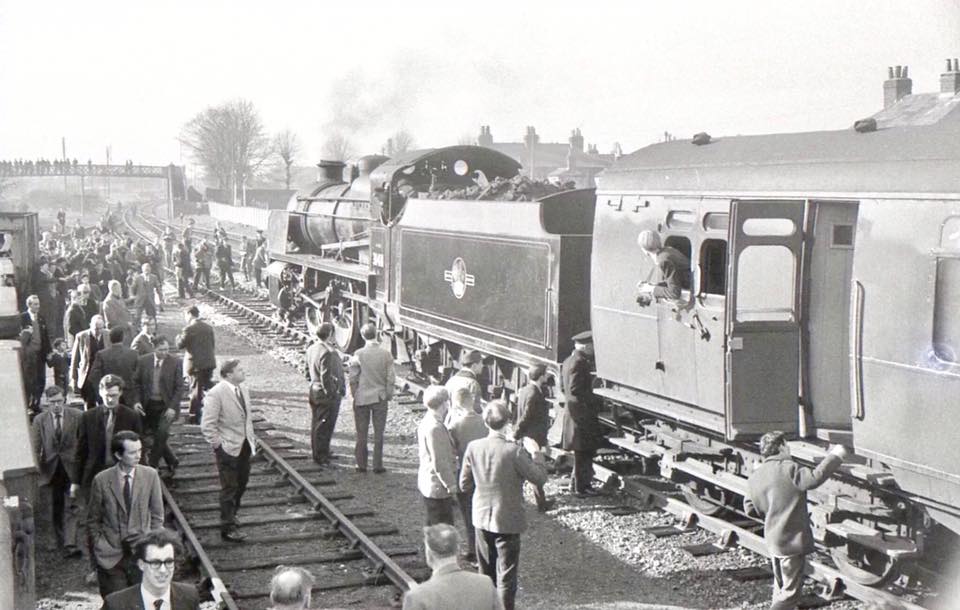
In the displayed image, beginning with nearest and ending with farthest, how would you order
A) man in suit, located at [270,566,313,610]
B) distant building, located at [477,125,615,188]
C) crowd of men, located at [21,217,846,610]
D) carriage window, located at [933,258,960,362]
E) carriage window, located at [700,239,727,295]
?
man in suit, located at [270,566,313,610], crowd of men, located at [21,217,846,610], carriage window, located at [933,258,960,362], carriage window, located at [700,239,727,295], distant building, located at [477,125,615,188]

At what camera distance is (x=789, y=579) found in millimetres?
6008

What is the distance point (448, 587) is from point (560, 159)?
79.3 m

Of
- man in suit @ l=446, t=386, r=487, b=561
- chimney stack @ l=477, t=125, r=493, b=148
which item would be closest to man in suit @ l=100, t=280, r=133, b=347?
man in suit @ l=446, t=386, r=487, b=561

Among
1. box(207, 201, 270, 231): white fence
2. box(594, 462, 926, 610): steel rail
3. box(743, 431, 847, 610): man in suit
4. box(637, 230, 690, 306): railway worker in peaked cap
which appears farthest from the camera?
box(207, 201, 270, 231): white fence

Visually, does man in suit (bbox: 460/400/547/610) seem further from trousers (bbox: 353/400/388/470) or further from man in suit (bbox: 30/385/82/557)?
trousers (bbox: 353/400/388/470)

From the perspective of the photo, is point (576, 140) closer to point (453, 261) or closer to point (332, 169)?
point (332, 169)

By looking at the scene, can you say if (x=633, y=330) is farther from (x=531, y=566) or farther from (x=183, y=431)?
Result: (x=183, y=431)

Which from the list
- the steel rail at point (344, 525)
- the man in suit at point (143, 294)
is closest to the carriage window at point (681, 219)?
the steel rail at point (344, 525)

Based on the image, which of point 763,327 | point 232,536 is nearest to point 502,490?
point 763,327

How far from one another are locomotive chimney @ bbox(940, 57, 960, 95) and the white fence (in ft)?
83.1

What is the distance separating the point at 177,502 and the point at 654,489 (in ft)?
14.5

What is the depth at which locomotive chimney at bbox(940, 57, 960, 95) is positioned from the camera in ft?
70.4

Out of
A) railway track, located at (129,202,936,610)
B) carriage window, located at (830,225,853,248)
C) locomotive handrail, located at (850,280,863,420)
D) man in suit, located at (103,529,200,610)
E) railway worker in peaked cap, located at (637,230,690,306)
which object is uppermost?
carriage window, located at (830,225,853,248)

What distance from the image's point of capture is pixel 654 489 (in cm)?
891
